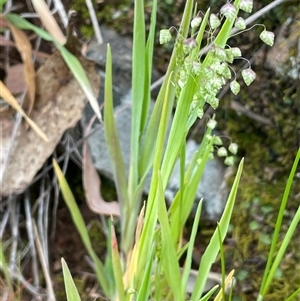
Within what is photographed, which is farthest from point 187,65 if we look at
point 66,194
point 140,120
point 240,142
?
point 240,142

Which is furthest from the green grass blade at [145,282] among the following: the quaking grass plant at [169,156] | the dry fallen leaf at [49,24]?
the dry fallen leaf at [49,24]

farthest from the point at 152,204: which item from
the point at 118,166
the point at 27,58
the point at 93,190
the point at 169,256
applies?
the point at 27,58

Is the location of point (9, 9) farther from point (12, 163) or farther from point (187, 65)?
point (187, 65)

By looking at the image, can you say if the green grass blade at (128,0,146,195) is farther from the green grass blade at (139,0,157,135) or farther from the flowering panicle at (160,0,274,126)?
the flowering panicle at (160,0,274,126)

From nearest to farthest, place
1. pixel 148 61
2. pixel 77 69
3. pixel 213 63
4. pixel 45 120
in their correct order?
1. pixel 213 63
2. pixel 148 61
3. pixel 77 69
4. pixel 45 120

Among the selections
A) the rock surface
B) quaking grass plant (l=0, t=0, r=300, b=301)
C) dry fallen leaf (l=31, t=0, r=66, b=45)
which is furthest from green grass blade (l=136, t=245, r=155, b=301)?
dry fallen leaf (l=31, t=0, r=66, b=45)

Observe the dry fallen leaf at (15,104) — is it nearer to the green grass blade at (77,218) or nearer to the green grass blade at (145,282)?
the green grass blade at (77,218)

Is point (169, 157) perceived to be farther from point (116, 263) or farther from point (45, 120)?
point (45, 120)
